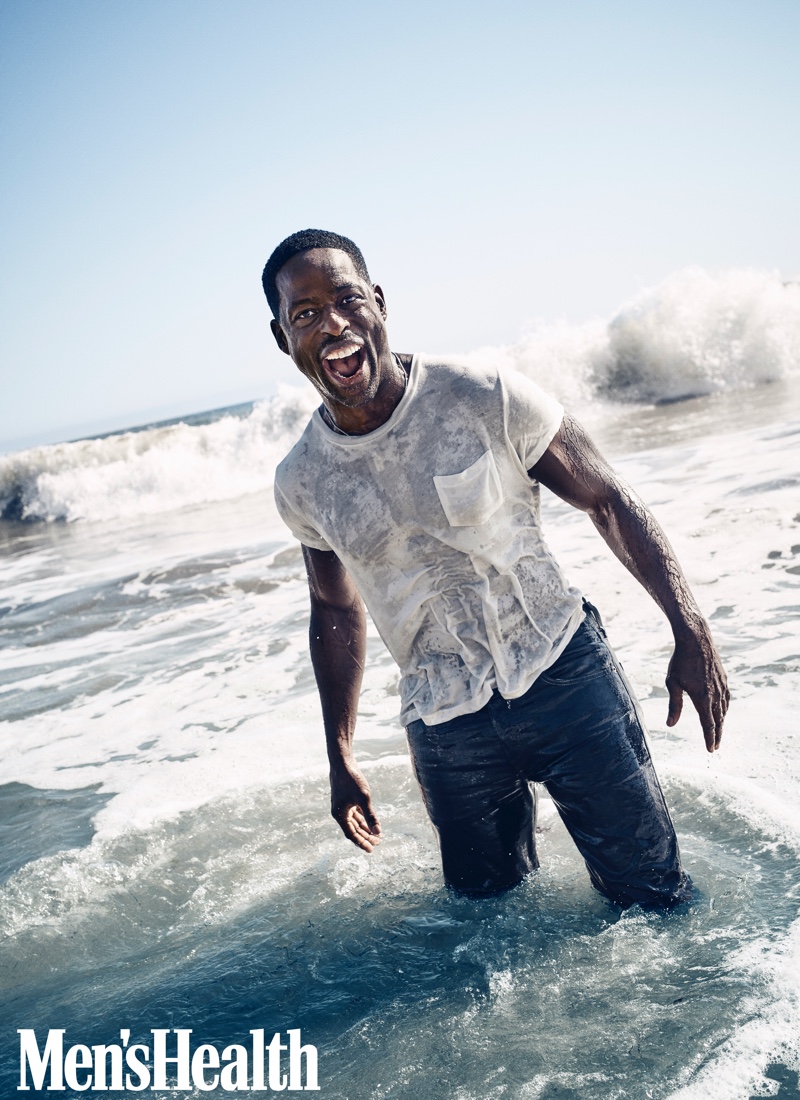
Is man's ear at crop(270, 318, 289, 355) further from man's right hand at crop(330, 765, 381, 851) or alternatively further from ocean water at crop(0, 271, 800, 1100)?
ocean water at crop(0, 271, 800, 1100)

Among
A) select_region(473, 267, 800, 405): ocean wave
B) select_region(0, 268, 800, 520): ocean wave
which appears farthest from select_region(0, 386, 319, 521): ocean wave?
select_region(473, 267, 800, 405): ocean wave

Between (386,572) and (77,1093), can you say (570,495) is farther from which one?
(77,1093)

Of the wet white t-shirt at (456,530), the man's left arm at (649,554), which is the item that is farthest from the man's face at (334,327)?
the man's left arm at (649,554)

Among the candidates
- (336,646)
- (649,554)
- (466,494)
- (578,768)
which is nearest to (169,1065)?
(336,646)

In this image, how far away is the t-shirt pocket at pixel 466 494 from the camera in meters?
2.50

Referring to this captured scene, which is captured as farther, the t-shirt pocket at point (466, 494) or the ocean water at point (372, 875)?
the t-shirt pocket at point (466, 494)

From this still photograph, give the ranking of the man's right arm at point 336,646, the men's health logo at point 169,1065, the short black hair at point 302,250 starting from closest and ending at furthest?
the men's health logo at point 169,1065 < the short black hair at point 302,250 < the man's right arm at point 336,646

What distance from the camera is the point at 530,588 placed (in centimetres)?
261

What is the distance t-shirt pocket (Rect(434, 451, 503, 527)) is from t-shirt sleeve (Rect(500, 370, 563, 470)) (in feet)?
0.48

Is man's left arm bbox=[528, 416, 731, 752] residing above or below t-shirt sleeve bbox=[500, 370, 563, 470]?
below

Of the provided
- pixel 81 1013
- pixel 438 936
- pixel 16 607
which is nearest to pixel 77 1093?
pixel 81 1013

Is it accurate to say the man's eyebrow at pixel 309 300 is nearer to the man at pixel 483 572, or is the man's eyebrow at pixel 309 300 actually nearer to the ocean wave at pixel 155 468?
the man at pixel 483 572

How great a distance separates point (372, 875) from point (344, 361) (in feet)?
6.39

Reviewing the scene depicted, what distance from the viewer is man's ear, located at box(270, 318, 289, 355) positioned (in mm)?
2840
